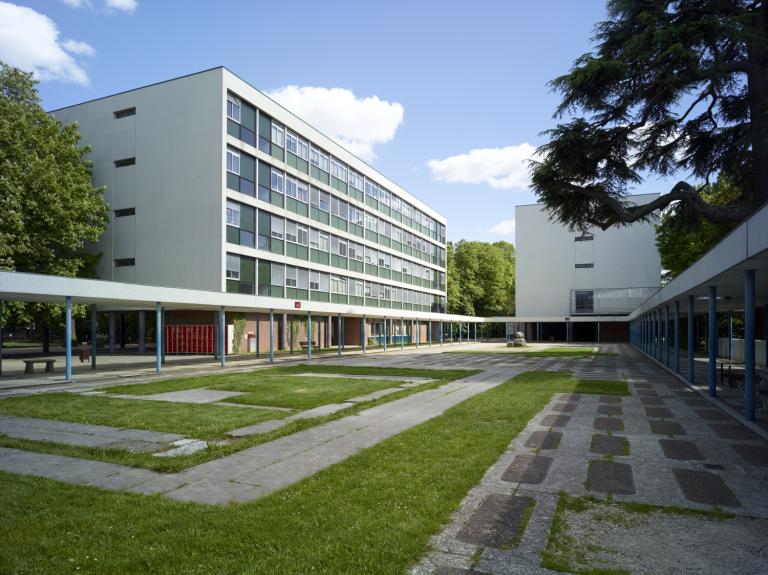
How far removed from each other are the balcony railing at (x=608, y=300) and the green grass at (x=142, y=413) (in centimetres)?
7088

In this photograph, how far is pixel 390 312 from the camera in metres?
45.9

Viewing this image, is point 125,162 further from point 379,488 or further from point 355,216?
point 379,488

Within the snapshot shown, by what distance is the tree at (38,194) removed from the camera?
98.3 feet

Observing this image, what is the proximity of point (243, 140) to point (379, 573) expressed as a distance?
34.0 metres

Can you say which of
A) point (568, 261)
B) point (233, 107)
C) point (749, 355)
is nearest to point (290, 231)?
point (233, 107)

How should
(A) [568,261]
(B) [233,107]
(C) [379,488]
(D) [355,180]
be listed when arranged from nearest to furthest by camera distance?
(C) [379,488] < (B) [233,107] < (D) [355,180] < (A) [568,261]

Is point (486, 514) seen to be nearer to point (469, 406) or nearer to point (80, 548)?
point (80, 548)

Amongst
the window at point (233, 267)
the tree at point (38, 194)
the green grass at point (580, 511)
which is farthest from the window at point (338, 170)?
the green grass at point (580, 511)

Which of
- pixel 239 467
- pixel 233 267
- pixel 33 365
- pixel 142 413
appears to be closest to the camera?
pixel 239 467

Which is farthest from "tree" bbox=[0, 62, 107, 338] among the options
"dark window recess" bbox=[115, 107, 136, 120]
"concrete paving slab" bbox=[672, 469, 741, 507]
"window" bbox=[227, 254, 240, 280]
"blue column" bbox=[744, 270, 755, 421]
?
"blue column" bbox=[744, 270, 755, 421]

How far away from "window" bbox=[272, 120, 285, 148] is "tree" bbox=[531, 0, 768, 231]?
20.0m

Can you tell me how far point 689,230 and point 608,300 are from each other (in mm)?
51147

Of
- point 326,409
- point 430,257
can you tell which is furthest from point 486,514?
point 430,257

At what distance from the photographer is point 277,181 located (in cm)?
3841
